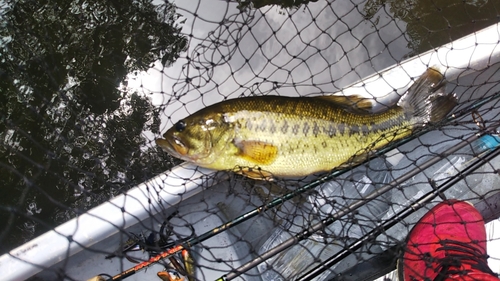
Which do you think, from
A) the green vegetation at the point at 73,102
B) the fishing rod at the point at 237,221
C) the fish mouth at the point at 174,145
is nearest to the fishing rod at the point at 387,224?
the fishing rod at the point at 237,221

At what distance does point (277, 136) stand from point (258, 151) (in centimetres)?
17

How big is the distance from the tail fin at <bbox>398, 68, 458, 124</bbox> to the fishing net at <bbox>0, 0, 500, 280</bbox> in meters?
0.09

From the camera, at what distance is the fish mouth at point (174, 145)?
2.73 metres

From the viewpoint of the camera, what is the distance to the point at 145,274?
3.11 meters

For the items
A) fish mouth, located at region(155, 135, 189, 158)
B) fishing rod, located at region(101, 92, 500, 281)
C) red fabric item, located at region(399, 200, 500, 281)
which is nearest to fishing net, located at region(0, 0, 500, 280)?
fishing rod, located at region(101, 92, 500, 281)

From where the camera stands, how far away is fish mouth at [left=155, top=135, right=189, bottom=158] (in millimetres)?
2732

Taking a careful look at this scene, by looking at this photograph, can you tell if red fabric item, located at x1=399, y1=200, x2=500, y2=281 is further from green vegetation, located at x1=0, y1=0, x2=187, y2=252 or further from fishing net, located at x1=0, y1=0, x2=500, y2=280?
green vegetation, located at x1=0, y1=0, x2=187, y2=252

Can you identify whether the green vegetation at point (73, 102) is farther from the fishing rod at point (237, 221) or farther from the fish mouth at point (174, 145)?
the fishing rod at point (237, 221)

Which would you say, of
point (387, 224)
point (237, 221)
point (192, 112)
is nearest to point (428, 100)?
point (387, 224)

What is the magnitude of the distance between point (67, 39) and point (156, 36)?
38.1 inches

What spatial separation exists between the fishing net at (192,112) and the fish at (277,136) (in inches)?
4.6

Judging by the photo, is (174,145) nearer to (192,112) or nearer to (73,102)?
(192,112)

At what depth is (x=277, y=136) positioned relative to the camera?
2.72 metres

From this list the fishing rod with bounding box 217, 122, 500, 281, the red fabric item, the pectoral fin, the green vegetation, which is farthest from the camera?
the green vegetation
